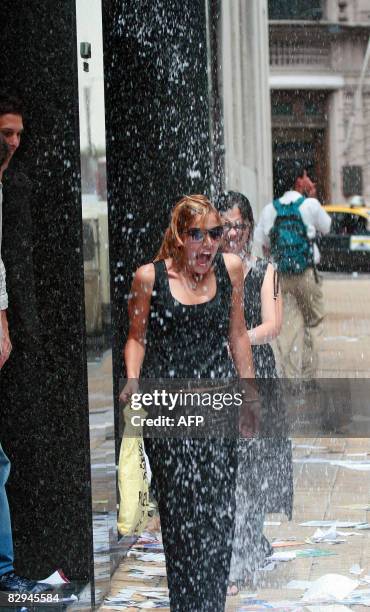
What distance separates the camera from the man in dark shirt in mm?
4984

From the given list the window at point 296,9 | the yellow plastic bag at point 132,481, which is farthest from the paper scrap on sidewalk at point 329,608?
the window at point 296,9

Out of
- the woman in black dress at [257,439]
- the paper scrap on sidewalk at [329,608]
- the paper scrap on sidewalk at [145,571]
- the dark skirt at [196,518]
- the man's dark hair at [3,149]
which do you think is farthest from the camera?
the paper scrap on sidewalk at [145,571]

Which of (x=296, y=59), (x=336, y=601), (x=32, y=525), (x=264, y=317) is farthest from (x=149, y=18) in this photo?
(x=336, y=601)

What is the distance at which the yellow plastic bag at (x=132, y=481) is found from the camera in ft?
16.9

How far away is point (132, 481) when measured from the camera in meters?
5.20

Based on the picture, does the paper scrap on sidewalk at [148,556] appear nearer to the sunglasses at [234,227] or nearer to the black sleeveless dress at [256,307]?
the black sleeveless dress at [256,307]

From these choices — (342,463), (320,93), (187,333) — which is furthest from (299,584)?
(320,93)

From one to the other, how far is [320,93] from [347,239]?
0.69m

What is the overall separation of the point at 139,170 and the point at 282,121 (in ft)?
2.23

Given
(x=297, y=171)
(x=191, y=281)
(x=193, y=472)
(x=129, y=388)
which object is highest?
→ (x=297, y=171)

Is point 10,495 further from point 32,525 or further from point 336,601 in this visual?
point 336,601

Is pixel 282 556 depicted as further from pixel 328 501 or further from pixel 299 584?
pixel 328 501

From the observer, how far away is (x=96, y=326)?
5180 millimetres

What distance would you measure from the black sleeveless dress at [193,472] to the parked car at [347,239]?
1.13 meters
